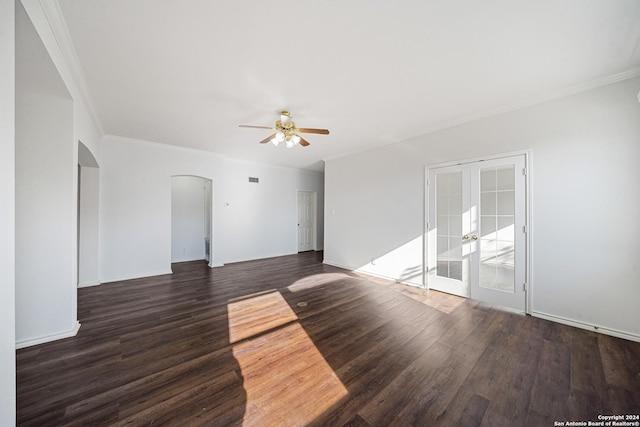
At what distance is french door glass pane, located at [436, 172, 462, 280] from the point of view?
3.80 metres

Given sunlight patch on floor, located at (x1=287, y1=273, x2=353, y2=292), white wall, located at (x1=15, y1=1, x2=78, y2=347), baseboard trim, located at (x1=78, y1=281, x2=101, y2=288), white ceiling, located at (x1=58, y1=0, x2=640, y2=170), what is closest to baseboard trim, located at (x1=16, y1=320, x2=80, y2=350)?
white wall, located at (x1=15, y1=1, x2=78, y2=347)

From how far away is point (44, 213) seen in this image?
2.51m

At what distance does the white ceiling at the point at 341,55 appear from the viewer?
178 cm

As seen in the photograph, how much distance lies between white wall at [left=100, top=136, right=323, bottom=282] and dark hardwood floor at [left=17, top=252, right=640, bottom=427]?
4.81 ft

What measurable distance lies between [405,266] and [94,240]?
6.02m

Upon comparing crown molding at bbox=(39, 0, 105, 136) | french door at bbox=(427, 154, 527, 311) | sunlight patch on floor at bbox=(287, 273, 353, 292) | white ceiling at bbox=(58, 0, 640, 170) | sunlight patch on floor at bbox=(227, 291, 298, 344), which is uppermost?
white ceiling at bbox=(58, 0, 640, 170)

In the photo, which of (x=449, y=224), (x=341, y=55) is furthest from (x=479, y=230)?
(x=341, y=55)

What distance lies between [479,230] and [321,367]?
3106mm

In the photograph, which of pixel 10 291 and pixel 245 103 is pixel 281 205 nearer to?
pixel 245 103

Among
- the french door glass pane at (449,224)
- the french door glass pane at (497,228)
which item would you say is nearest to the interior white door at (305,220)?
the french door glass pane at (449,224)

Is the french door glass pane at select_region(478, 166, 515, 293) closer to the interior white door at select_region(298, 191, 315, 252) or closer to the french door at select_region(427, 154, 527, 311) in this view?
the french door at select_region(427, 154, 527, 311)

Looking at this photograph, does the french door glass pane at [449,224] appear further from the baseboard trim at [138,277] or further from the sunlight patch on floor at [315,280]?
the baseboard trim at [138,277]

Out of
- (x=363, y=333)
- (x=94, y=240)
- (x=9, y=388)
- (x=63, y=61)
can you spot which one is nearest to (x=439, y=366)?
(x=363, y=333)

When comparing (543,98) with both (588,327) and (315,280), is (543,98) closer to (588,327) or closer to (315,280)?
(588,327)
